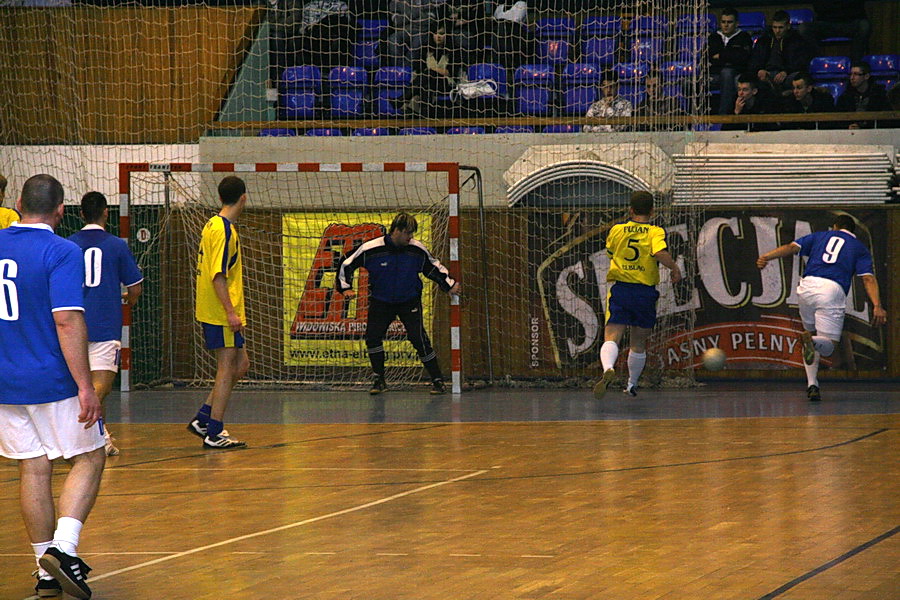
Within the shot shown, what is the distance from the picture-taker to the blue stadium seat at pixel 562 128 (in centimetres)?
1698

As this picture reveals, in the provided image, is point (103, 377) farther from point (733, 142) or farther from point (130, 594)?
point (733, 142)

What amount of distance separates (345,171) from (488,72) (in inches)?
145

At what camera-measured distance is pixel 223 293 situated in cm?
1004

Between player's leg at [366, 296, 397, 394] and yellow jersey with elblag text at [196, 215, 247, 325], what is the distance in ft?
16.2

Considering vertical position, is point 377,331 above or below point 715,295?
below

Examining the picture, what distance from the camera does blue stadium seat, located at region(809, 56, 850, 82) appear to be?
1875 cm

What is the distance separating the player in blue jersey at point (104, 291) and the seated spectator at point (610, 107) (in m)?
8.58

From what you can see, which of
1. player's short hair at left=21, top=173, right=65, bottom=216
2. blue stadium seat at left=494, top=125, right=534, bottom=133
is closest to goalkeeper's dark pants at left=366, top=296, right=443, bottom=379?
blue stadium seat at left=494, top=125, right=534, bottom=133

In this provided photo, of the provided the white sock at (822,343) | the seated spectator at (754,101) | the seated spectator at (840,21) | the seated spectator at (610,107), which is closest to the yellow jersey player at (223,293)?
the white sock at (822,343)

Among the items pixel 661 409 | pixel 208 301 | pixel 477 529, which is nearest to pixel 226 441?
pixel 208 301

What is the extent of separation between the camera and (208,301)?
10242 mm

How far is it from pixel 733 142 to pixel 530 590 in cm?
1209

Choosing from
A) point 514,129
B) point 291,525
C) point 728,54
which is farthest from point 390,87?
point 291,525

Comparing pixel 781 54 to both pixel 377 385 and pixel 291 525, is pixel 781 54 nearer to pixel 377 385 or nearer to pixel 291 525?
pixel 377 385
